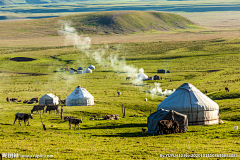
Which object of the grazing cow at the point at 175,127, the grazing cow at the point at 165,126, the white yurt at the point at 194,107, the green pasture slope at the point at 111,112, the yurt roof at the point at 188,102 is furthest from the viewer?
the yurt roof at the point at 188,102

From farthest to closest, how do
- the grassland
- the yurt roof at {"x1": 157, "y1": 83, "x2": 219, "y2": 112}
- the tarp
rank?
the yurt roof at {"x1": 157, "y1": 83, "x2": 219, "y2": 112} < the tarp < the grassland

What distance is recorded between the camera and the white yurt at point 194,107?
121 ft

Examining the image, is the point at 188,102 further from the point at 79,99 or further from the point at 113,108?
the point at 79,99

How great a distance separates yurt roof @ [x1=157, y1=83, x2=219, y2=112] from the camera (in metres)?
37.1

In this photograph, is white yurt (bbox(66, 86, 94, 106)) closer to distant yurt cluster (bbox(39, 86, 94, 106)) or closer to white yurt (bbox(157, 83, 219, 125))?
distant yurt cluster (bbox(39, 86, 94, 106))

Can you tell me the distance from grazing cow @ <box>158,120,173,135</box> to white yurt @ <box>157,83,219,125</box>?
5.88 meters

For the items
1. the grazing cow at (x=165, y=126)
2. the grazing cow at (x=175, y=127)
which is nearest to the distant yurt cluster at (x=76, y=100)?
the grazing cow at (x=165, y=126)

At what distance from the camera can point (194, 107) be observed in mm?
36969

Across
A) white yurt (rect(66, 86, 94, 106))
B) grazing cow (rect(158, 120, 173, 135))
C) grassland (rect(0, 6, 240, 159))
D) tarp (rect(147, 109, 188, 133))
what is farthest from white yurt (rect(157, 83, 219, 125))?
white yurt (rect(66, 86, 94, 106))

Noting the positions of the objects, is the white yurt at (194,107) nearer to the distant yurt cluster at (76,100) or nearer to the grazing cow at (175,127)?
the grazing cow at (175,127)

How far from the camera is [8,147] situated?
23.8m

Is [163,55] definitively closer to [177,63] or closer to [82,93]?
[177,63]

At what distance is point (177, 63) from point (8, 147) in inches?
4322

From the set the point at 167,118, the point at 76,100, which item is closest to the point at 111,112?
the point at 76,100
